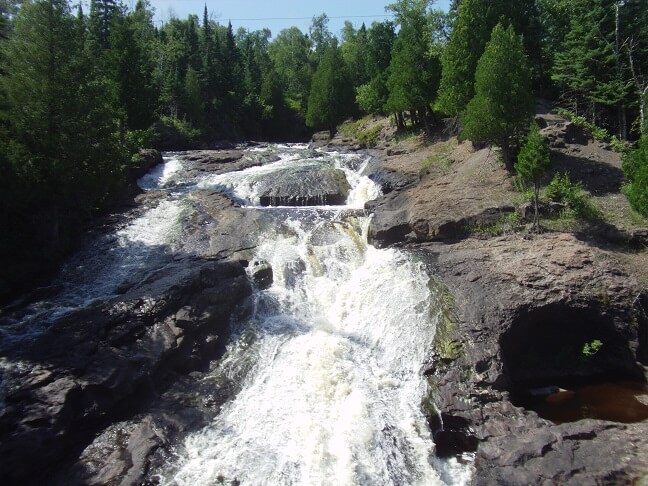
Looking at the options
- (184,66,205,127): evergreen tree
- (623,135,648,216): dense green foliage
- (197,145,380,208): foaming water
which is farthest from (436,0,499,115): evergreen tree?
(184,66,205,127): evergreen tree

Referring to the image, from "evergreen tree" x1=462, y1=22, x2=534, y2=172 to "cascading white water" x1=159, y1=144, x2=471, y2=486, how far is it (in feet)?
25.5

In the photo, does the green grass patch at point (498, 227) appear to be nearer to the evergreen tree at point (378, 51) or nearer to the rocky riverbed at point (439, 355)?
the rocky riverbed at point (439, 355)

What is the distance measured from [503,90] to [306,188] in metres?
10.6

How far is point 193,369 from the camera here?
12.7m

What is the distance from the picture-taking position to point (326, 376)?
12.1 m

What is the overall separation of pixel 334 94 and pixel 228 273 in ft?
124

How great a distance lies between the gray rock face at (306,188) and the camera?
23.3 m

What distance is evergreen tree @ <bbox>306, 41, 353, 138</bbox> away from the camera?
48.5 meters

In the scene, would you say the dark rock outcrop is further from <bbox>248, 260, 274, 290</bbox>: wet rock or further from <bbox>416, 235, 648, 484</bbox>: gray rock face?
<bbox>416, 235, 648, 484</bbox>: gray rock face

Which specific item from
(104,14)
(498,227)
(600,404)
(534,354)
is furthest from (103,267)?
(104,14)

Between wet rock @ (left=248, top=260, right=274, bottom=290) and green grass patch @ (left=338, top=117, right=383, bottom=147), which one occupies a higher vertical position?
green grass patch @ (left=338, top=117, right=383, bottom=147)

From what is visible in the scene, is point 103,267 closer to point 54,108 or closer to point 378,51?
point 54,108

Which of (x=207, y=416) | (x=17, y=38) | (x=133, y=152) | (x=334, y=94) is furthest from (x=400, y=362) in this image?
(x=334, y=94)

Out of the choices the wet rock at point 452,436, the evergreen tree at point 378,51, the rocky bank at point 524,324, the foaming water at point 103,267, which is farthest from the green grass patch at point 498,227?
the evergreen tree at point 378,51
